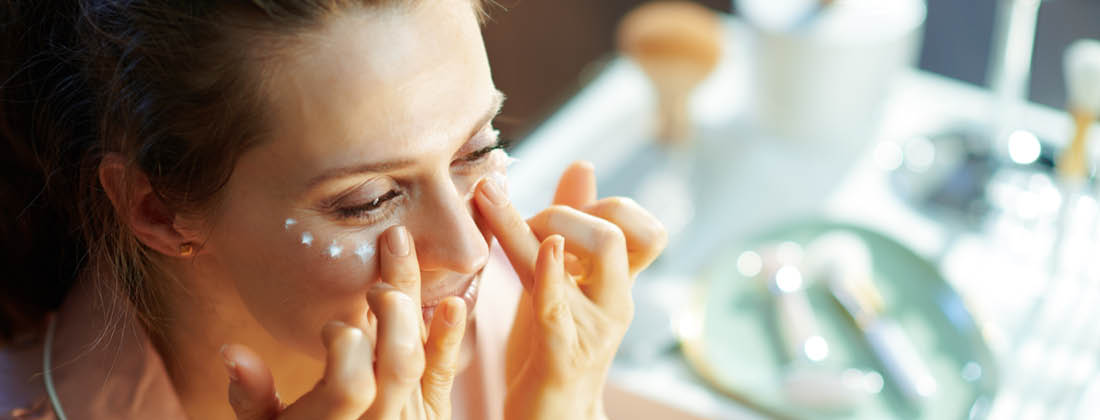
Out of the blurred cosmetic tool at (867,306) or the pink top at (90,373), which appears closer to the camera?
the pink top at (90,373)

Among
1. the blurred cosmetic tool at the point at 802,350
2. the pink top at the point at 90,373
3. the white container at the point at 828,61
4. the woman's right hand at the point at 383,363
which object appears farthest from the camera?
the white container at the point at 828,61

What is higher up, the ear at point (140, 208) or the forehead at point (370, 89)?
the forehead at point (370, 89)

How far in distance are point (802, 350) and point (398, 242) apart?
419mm

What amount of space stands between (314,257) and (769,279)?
450 mm

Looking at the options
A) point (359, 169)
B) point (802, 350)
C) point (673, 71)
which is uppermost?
point (359, 169)

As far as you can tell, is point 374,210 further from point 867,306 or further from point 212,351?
point 867,306

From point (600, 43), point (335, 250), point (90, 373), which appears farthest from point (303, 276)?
point (600, 43)

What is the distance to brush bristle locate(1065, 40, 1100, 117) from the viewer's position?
708 millimetres

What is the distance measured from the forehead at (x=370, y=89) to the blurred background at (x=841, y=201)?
27cm

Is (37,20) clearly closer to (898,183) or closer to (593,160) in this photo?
(593,160)

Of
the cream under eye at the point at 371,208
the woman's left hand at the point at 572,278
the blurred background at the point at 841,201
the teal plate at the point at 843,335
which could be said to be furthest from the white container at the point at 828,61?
the cream under eye at the point at 371,208

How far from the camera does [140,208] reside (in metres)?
0.43

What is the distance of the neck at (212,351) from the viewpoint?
1.50 ft

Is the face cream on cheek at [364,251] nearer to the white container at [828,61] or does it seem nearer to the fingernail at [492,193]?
the fingernail at [492,193]
